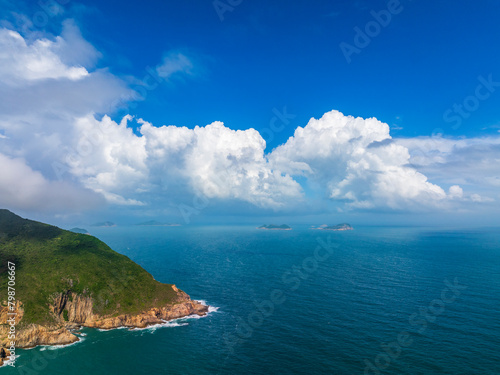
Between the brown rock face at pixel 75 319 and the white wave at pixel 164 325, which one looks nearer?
the brown rock face at pixel 75 319

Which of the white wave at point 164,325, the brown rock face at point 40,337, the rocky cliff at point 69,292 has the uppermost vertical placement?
the rocky cliff at point 69,292

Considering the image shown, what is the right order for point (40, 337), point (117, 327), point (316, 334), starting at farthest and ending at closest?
point (117, 327) < point (40, 337) < point (316, 334)

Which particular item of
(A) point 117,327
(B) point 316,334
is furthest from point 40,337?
(B) point 316,334

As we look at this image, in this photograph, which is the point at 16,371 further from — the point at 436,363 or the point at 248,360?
the point at 436,363

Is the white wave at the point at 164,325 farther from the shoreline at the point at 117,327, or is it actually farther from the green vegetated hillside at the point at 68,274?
the green vegetated hillside at the point at 68,274

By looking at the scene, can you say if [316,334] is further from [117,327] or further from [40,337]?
[40,337]

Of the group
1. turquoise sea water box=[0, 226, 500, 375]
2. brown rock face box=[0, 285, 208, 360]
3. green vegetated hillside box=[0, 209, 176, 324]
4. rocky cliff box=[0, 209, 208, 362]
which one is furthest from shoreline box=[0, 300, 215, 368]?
green vegetated hillside box=[0, 209, 176, 324]

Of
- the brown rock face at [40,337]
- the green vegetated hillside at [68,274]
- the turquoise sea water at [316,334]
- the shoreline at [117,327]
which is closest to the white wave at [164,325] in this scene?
the shoreline at [117,327]

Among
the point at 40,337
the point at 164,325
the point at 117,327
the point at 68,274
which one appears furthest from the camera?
the point at 68,274
